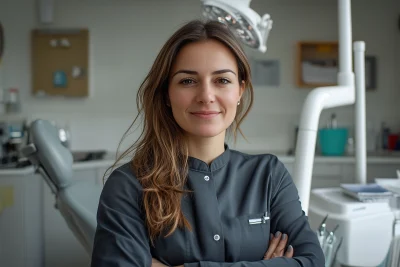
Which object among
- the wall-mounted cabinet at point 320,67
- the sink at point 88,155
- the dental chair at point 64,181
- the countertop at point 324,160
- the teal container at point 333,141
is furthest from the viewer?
the wall-mounted cabinet at point 320,67

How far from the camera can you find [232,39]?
1250 mm

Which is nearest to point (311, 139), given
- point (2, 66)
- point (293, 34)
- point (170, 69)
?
point (170, 69)

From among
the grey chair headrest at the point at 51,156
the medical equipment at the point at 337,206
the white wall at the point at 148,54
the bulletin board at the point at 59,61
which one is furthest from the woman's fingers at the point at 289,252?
the bulletin board at the point at 59,61

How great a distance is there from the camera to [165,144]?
126 centimetres

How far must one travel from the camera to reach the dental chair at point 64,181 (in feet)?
6.10

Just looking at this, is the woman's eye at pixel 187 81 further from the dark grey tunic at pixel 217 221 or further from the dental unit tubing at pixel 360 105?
the dental unit tubing at pixel 360 105

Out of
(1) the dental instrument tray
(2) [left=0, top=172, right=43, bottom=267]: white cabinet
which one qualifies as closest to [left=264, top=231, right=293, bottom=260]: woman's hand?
(1) the dental instrument tray

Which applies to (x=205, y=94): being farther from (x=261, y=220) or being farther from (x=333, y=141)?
(x=333, y=141)

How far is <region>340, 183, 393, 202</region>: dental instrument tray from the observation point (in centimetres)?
164

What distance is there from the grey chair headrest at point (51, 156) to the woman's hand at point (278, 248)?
1.03 metres

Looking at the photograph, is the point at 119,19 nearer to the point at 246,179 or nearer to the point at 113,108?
the point at 113,108

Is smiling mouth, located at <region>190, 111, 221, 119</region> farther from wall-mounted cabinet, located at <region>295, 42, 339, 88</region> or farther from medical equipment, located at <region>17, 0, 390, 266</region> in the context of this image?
wall-mounted cabinet, located at <region>295, 42, 339, 88</region>

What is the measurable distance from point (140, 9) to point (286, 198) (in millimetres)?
3324

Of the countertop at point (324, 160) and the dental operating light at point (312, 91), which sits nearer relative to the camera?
the dental operating light at point (312, 91)
